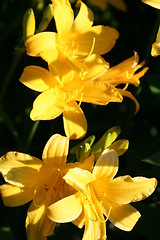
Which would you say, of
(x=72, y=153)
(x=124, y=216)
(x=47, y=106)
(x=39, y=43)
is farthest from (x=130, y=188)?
(x=39, y=43)

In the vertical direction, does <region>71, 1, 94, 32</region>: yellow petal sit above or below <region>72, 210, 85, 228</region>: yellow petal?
above

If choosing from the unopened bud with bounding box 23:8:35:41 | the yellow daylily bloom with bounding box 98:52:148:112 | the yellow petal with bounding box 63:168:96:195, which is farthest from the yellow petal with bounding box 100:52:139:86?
the yellow petal with bounding box 63:168:96:195

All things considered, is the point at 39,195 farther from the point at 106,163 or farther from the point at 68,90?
the point at 68,90

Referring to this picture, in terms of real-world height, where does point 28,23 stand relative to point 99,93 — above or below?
above

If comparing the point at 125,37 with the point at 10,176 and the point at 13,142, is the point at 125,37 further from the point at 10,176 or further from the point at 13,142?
the point at 10,176

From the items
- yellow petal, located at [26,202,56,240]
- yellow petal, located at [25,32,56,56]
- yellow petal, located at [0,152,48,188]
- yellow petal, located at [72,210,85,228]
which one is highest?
yellow petal, located at [25,32,56,56]

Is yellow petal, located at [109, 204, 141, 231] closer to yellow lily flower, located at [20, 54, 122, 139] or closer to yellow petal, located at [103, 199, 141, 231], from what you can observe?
yellow petal, located at [103, 199, 141, 231]

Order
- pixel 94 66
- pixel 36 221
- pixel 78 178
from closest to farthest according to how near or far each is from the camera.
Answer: pixel 78 178
pixel 36 221
pixel 94 66
